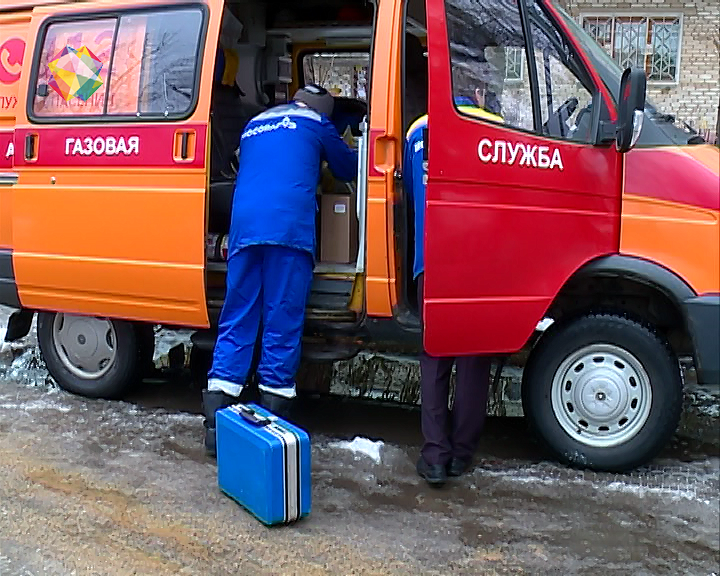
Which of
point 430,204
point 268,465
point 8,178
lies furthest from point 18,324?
point 430,204

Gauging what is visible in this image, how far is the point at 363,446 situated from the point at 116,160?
7.00 feet

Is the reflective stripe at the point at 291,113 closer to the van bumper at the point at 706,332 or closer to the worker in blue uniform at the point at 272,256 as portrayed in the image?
the worker in blue uniform at the point at 272,256

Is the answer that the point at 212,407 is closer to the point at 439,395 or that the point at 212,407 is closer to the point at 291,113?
the point at 439,395

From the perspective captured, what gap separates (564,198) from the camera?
4035mm

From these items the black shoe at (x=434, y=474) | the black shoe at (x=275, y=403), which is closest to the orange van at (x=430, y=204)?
the black shoe at (x=275, y=403)

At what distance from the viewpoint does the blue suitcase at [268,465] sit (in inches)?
140

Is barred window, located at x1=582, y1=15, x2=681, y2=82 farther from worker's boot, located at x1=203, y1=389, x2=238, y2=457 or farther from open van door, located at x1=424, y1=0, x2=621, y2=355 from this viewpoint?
worker's boot, located at x1=203, y1=389, x2=238, y2=457

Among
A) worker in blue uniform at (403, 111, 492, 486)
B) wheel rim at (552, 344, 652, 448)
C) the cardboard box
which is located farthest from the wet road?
the cardboard box

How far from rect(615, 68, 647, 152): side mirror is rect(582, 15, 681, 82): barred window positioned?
40.6 feet

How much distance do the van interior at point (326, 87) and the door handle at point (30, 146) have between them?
1.06m

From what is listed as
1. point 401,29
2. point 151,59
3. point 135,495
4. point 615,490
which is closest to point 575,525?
point 615,490

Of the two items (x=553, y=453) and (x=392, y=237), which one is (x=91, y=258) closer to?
(x=392, y=237)

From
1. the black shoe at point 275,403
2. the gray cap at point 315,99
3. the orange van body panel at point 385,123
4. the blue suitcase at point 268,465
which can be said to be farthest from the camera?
the gray cap at point 315,99

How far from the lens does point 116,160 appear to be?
4.79 metres
